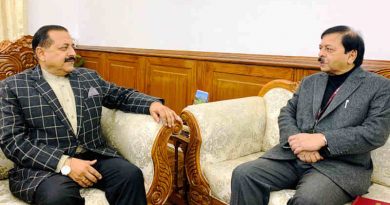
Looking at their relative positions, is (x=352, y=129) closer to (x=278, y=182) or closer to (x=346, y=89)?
(x=346, y=89)

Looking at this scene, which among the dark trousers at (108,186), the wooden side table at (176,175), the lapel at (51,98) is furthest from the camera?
the wooden side table at (176,175)

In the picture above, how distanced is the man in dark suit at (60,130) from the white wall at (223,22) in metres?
1.09

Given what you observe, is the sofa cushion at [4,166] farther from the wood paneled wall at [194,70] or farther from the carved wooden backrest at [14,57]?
the wood paneled wall at [194,70]

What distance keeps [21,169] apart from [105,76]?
112 inches

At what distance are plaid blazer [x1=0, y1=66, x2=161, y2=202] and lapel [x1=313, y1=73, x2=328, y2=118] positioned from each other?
807mm

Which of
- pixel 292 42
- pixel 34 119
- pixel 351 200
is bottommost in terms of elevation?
pixel 351 200

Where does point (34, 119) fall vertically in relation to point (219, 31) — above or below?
A: below

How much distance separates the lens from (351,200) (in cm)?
151

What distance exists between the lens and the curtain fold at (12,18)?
159 inches

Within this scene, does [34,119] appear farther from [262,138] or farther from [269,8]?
[269,8]

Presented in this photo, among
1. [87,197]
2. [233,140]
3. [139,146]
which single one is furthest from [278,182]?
[87,197]

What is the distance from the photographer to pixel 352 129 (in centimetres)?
153

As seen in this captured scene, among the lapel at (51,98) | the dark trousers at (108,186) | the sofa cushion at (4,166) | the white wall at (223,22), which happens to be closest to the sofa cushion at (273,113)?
the white wall at (223,22)

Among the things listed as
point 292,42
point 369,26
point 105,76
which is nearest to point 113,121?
point 292,42
